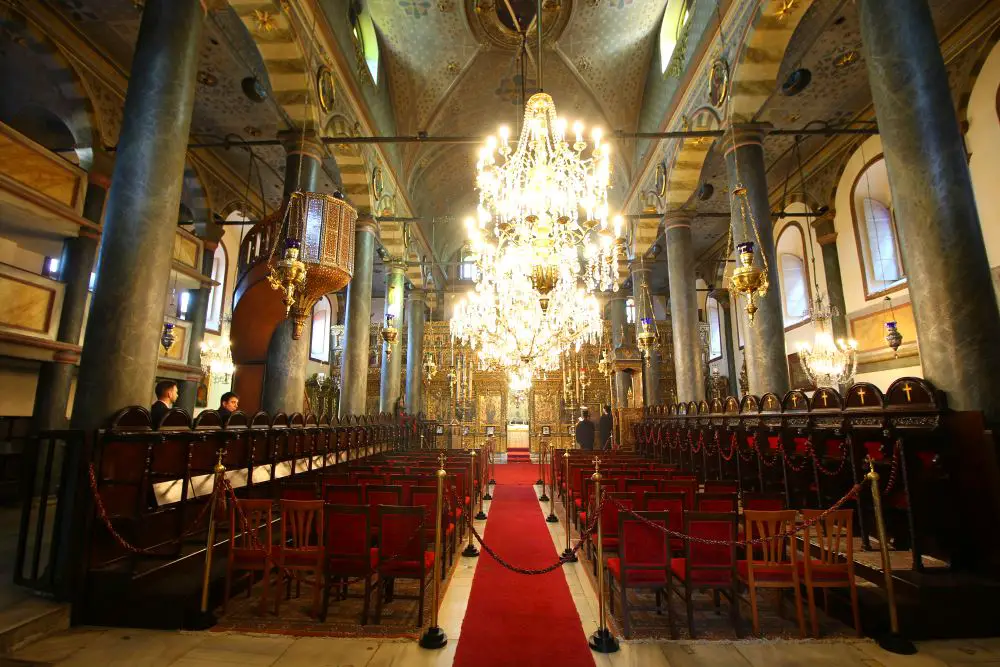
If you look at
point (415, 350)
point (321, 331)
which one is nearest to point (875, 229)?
point (415, 350)

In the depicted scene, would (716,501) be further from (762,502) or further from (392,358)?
(392,358)

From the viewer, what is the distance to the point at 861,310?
430 inches

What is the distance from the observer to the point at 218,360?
11.6 m

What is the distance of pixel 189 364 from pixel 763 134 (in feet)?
42.9

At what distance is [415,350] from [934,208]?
52.0ft

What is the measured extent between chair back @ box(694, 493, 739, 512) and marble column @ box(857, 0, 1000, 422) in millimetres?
1872

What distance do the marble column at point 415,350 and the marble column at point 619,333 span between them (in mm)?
7590

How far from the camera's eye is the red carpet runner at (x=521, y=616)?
270 cm

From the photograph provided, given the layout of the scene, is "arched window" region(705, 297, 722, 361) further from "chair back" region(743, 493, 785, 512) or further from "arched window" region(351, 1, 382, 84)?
"chair back" region(743, 493, 785, 512)

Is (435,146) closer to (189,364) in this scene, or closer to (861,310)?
(189,364)

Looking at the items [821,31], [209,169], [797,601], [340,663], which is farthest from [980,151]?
[209,169]

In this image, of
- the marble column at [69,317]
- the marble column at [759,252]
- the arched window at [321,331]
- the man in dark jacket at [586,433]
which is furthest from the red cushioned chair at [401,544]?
the arched window at [321,331]

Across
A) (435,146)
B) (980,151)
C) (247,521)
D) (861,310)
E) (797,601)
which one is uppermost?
(435,146)

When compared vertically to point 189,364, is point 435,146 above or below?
above
